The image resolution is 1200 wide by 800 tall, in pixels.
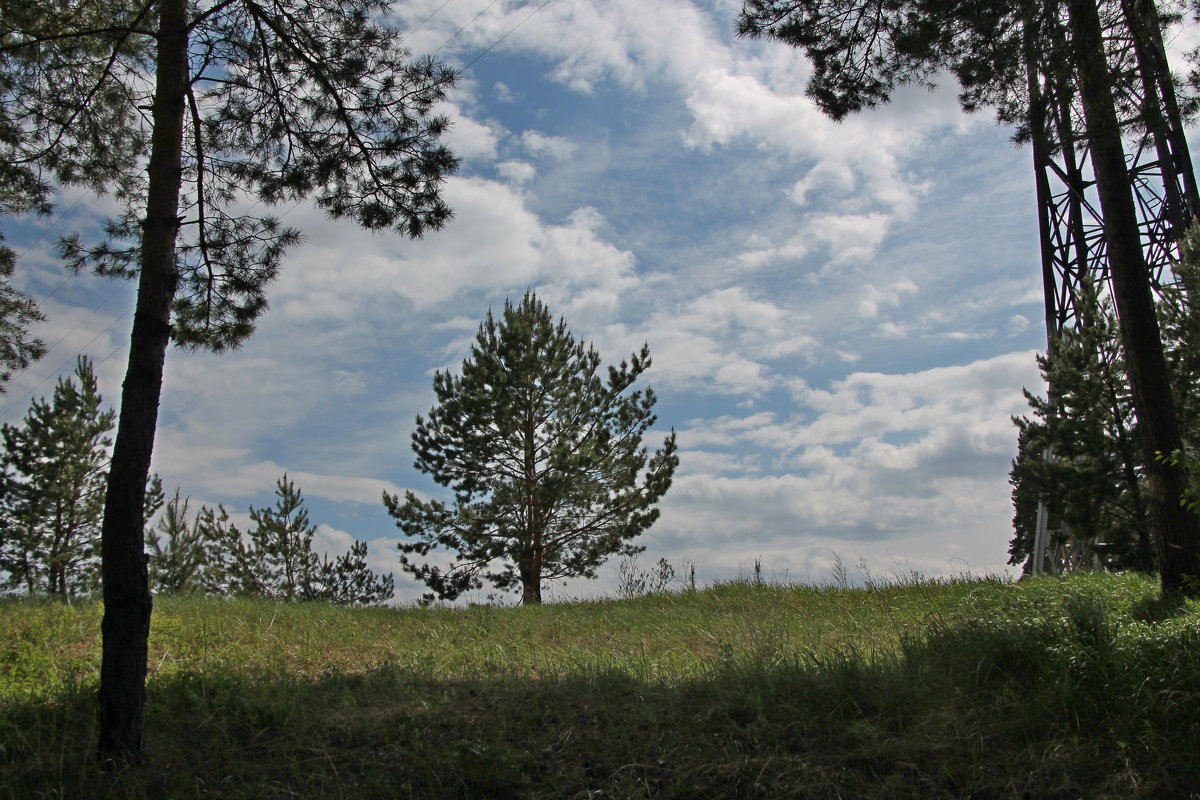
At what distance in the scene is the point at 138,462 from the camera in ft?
15.1

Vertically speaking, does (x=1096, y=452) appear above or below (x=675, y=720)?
above

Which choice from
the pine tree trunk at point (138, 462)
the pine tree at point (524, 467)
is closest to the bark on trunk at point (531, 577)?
the pine tree at point (524, 467)

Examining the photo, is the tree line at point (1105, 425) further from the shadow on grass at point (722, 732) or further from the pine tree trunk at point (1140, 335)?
the shadow on grass at point (722, 732)

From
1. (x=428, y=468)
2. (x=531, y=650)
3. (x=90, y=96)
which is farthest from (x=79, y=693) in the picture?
(x=428, y=468)

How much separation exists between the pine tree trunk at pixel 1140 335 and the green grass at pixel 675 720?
35.4 inches

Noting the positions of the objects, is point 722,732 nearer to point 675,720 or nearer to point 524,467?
point 675,720

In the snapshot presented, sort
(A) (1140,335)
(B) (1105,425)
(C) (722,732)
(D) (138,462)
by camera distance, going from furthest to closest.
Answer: (B) (1105,425) → (A) (1140,335) → (D) (138,462) → (C) (722,732)

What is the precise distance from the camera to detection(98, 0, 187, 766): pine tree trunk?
4.35 metres

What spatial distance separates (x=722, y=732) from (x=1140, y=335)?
20.0 ft

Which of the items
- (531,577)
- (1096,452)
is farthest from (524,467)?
(1096,452)

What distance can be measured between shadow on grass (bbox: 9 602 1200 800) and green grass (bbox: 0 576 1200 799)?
0.05ft

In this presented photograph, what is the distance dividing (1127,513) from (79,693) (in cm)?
1679

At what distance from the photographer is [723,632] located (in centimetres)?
847

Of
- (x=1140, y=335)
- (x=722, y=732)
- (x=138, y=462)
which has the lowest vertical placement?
(x=722, y=732)
